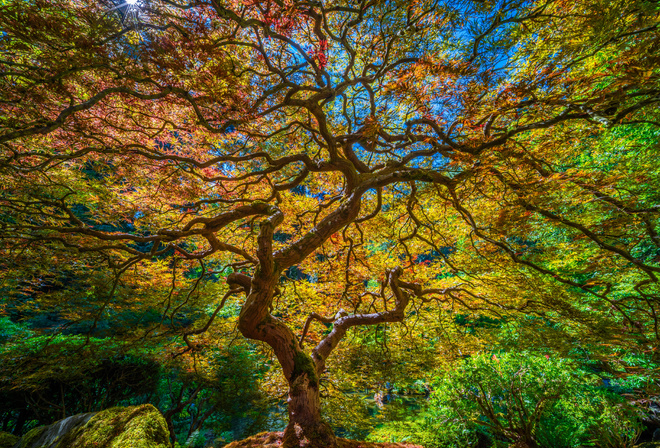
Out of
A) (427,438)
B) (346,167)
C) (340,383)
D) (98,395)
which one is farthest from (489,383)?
(98,395)

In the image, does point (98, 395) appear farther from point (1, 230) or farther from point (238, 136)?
point (238, 136)

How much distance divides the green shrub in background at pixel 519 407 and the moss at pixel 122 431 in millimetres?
4559

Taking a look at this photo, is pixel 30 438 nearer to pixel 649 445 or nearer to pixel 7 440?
pixel 7 440

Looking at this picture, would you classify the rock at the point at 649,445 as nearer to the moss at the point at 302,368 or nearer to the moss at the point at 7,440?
the moss at the point at 302,368

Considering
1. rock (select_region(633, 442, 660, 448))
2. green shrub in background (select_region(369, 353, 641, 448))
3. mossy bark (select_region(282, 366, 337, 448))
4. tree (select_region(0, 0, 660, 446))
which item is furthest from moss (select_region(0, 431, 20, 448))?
rock (select_region(633, 442, 660, 448))

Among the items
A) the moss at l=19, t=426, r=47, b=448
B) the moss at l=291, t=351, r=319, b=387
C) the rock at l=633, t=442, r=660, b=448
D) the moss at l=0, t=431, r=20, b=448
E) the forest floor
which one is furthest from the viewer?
the rock at l=633, t=442, r=660, b=448

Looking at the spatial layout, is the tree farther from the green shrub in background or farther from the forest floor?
the green shrub in background

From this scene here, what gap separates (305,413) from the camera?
6.79ft

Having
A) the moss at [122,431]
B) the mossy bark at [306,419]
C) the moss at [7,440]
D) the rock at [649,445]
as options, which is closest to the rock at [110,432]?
the moss at [122,431]

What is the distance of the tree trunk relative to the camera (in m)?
1.92

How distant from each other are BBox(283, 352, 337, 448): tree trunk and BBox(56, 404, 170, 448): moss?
3.43 feet

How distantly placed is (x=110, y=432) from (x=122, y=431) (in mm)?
101

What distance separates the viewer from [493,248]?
3402 millimetres

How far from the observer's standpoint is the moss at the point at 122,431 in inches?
48.6
